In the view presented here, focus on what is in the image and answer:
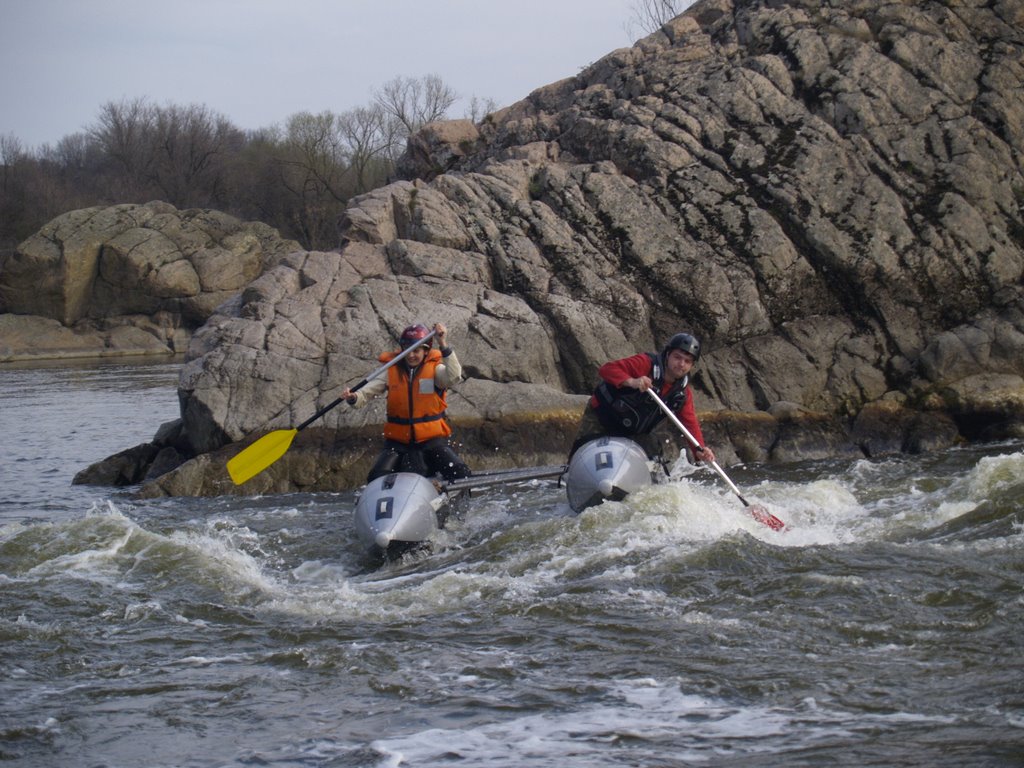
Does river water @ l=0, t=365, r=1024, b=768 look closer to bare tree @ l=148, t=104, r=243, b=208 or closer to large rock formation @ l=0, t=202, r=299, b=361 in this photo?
large rock formation @ l=0, t=202, r=299, b=361

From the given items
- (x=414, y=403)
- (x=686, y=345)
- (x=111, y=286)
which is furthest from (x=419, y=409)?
(x=111, y=286)

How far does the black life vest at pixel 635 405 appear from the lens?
372 inches

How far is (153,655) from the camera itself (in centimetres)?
624

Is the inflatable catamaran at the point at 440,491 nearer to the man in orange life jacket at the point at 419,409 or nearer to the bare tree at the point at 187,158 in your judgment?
the man in orange life jacket at the point at 419,409

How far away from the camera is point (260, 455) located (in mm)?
10516

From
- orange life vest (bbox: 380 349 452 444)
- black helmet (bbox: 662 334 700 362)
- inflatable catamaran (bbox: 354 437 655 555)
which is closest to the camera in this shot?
inflatable catamaran (bbox: 354 437 655 555)

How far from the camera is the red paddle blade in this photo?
8.54m

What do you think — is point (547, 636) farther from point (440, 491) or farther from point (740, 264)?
point (740, 264)

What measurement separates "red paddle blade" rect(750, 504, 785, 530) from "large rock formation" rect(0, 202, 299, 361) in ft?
98.1

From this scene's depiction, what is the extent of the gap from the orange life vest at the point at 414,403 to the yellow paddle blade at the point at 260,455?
119cm

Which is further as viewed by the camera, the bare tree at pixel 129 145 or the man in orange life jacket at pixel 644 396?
the bare tree at pixel 129 145

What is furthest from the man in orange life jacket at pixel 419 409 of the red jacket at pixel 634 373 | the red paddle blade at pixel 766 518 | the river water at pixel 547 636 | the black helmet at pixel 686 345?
the red paddle blade at pixel 766 518

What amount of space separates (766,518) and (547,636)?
2.91m

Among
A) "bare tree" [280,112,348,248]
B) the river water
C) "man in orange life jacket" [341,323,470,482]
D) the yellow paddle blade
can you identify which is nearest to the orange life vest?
"man in orange life jacket" [341,323,470,482]
